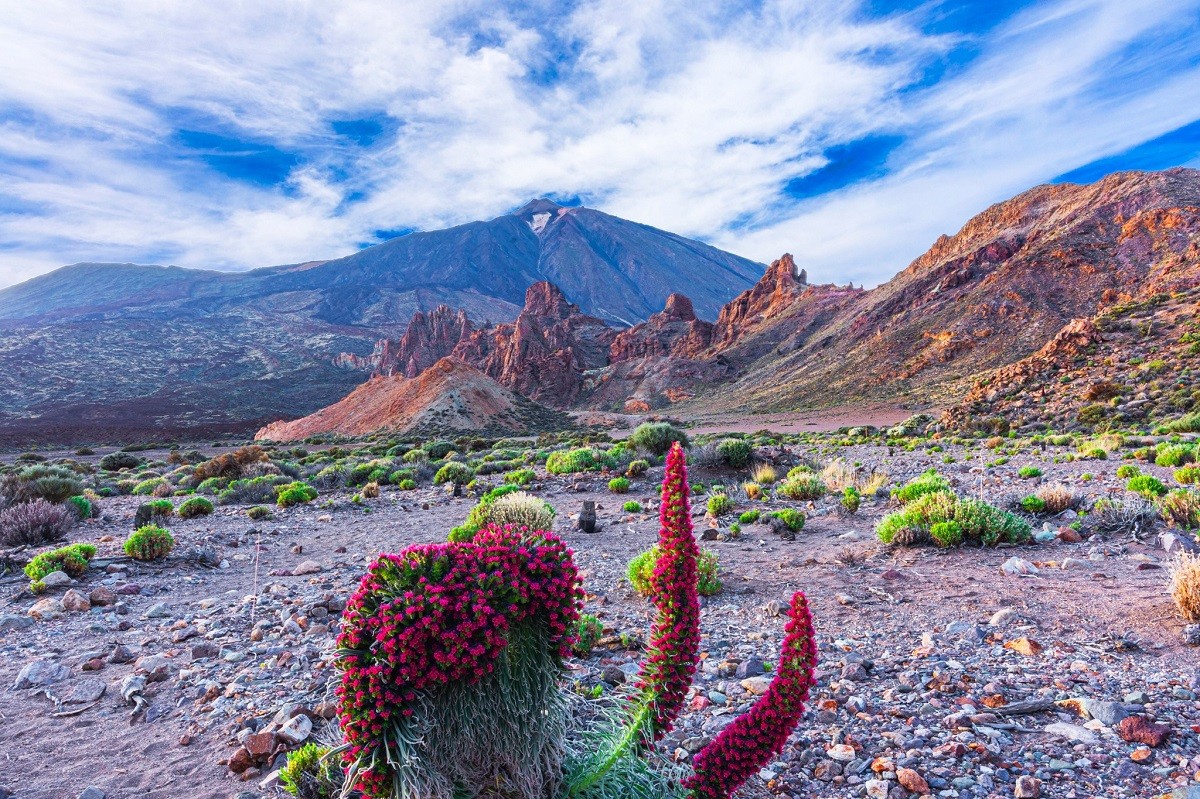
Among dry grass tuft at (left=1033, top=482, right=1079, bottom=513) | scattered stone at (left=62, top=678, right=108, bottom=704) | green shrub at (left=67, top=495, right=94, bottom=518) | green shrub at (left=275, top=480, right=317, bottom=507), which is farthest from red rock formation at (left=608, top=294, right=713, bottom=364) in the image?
scattered stone at (left=62, top=678, right=108, bottom=704)

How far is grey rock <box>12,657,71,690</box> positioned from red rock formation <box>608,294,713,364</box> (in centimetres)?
8993

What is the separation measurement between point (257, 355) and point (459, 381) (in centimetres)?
8369

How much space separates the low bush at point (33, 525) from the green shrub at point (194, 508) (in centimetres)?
216

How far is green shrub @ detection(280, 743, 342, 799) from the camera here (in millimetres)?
3287

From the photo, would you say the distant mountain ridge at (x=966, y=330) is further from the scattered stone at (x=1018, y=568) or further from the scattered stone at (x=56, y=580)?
the scattered stone at (x=56, y=580)

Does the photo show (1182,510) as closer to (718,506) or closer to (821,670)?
(718,506)

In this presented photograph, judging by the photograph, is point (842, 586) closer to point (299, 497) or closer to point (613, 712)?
point (613, 712)

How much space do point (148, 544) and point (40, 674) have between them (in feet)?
13.3

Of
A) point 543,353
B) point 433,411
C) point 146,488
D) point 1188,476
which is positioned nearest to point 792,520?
point 1188,476

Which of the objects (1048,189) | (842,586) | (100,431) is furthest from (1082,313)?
(100,431)

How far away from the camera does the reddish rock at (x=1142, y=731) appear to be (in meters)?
3.32

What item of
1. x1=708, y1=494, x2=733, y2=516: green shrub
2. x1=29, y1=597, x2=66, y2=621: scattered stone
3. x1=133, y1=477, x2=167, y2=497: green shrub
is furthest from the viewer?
x1=133, y1=477, x2=167, y2=497: green shrub

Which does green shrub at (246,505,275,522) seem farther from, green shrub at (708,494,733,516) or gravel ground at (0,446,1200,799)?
green shrub at (708,494,733,516)

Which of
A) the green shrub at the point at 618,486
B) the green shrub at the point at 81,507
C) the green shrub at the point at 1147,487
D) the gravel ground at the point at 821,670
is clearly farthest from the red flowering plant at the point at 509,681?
the green shrub at the point at 81,507
